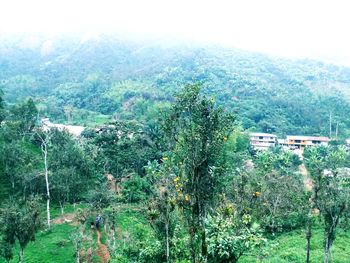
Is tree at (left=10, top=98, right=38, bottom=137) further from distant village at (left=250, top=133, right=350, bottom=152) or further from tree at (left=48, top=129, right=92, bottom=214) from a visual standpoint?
distant village at (left=250, top=133, right=350, bottom=152)

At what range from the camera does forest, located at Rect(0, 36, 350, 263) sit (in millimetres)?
11062

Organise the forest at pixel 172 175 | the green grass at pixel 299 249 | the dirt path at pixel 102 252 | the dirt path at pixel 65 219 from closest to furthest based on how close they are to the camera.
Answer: the forest at pixel 172 175, the green grass at pixel 299 249, the dirt path at pixel 102 252, the dirt path at pixel 65 219

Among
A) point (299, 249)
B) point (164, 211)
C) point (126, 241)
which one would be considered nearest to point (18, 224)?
point (126, 241)

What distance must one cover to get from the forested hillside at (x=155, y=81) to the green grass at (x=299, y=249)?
139 ft

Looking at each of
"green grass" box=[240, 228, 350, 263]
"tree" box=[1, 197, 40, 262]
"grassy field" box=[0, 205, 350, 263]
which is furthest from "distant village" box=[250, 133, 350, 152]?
"tree" box=[1, 197, 40, 262]

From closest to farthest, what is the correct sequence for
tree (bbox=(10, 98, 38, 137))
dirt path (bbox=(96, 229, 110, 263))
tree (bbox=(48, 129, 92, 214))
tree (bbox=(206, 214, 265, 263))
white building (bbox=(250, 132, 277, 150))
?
1. tree (bbox=(206, 214, 265, 263))
2. dirt path (bbox=(96, 229, 110, 263))
3. tree (bbox=(48, 129, 92, 214))
4. tree (bbox=(10, 98, 38, 137))
5. white building (bbox=(250, 132, 277, 150))

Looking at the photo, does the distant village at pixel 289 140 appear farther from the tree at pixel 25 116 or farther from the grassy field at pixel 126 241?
the grassy field at pixel 126 241

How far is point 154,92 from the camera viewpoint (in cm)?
9056

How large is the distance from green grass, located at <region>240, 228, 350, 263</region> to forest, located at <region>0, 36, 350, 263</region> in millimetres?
124

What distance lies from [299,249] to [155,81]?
83.8 metres

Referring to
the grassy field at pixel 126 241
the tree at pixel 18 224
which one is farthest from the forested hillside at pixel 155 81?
the tree at pixel 18 224

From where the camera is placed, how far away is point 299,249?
25.5 meters

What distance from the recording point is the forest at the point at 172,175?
11.1 m

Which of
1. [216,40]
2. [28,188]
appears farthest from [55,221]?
[216,40]
